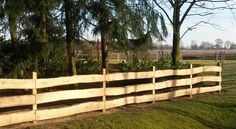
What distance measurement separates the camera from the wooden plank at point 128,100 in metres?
14.1

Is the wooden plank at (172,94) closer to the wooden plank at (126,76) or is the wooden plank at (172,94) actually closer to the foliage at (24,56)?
the wooden plank at (126,76)

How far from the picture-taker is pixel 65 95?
12281 mm

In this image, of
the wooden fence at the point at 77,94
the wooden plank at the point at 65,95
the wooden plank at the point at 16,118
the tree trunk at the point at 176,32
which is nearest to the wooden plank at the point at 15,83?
the wooden fence at the point at 77,94

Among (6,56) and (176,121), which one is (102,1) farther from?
(176,121)

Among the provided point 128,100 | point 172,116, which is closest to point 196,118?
point 172,116

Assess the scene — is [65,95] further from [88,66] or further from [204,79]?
[204,79]

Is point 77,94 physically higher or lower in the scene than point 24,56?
lower

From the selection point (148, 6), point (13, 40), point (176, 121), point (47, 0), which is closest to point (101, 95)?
point (176, 121)

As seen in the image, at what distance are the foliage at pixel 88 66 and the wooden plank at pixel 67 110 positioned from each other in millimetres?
7308

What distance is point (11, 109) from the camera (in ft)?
43.2

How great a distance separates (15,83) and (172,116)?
5.43 m

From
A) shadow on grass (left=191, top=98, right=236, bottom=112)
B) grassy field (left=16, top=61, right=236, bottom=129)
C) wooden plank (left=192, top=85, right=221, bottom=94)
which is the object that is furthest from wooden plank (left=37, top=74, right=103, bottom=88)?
wooden plank (left=192, top=85, right=221, bottom=94)

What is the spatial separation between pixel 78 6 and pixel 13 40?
107 inches

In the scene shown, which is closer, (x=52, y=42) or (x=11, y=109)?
(x=11, y=109)
